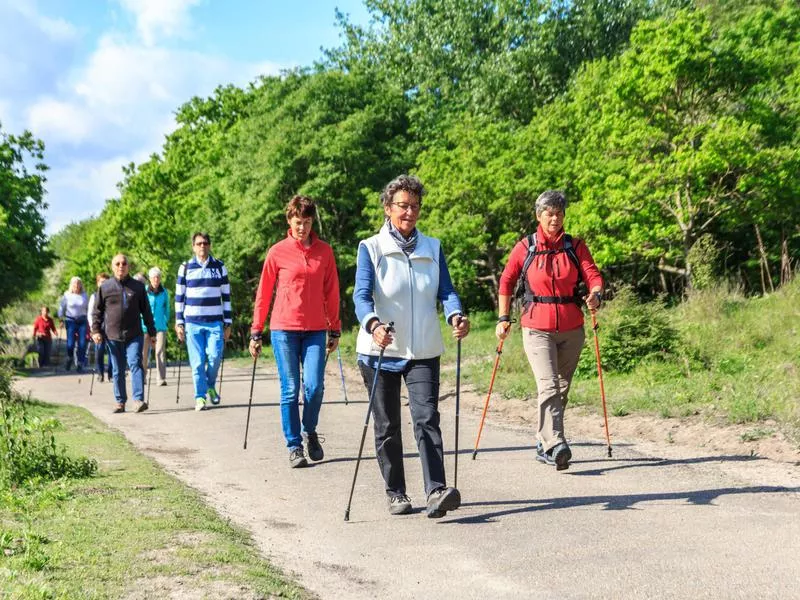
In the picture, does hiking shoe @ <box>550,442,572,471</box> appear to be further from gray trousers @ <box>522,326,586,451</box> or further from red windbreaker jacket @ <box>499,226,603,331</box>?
red windbreaker jacket @ <box>499,226,603,331</box>

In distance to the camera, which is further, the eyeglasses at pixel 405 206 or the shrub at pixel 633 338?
the shrub at pixel 633 338

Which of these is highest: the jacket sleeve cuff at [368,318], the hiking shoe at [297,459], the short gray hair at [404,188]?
the short gray hair at [404,188]

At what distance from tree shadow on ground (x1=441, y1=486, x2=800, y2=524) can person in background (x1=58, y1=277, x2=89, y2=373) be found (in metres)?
16.8

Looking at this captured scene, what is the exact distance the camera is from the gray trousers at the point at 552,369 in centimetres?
803

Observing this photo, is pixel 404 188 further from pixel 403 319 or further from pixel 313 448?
pixel 313 448

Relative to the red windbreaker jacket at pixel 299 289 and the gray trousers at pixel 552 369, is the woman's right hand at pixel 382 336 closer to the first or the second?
the gray trousers at pixel 552 369

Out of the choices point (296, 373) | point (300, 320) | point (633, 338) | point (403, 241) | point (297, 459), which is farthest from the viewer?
point (633, 338)

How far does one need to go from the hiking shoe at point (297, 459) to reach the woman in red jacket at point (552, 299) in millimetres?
2049

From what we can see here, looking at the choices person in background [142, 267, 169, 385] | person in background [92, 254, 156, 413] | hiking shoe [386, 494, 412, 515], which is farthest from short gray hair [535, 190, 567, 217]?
person in background [142, 267, 169, 385]

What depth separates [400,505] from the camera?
662 cm

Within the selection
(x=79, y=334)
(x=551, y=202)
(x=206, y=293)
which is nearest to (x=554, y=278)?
(x=551, y=202)

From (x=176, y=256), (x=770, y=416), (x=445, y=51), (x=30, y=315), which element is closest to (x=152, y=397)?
(x=30, y=315)

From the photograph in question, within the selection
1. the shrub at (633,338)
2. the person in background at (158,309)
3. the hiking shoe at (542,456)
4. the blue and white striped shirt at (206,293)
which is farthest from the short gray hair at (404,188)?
the person in background at (158,309)

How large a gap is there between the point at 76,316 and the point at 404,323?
17766mm
